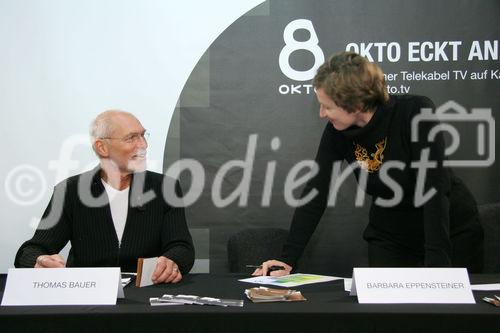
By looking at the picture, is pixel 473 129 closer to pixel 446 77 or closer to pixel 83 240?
pixel 446 77

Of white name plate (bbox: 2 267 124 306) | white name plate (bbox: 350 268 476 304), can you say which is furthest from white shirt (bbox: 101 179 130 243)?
white name plate (bbox: 350 268 476 304)

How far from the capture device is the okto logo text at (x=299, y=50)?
3307 millimetres

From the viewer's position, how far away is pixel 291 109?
11.0ft

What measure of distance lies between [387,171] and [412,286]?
2.42 ft

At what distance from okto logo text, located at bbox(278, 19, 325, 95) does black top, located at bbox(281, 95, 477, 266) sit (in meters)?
0.87

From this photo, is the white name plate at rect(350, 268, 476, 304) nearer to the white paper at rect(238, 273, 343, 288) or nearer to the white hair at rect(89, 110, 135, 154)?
the white paper at rect(238, 273, 343, 288)

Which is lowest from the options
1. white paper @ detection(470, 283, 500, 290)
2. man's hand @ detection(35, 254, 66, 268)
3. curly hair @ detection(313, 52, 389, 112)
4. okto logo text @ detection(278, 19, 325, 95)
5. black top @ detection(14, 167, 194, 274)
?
white paper @ detection(470, 283, 500, 290)

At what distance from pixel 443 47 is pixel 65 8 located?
2.21 m

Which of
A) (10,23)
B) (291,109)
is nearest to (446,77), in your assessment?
(291,109)

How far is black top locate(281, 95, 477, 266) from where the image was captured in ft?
6.77

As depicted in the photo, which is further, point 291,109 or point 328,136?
point 291,109

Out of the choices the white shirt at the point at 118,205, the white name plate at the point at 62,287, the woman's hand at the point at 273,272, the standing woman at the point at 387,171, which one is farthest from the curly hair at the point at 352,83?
the white name plate at the point at 62,287

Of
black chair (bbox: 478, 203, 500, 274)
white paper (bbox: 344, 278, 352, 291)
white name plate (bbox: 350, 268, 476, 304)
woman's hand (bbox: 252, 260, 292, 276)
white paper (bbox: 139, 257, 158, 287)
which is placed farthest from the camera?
black chair (bbox: 478, 203, 500, 274)
